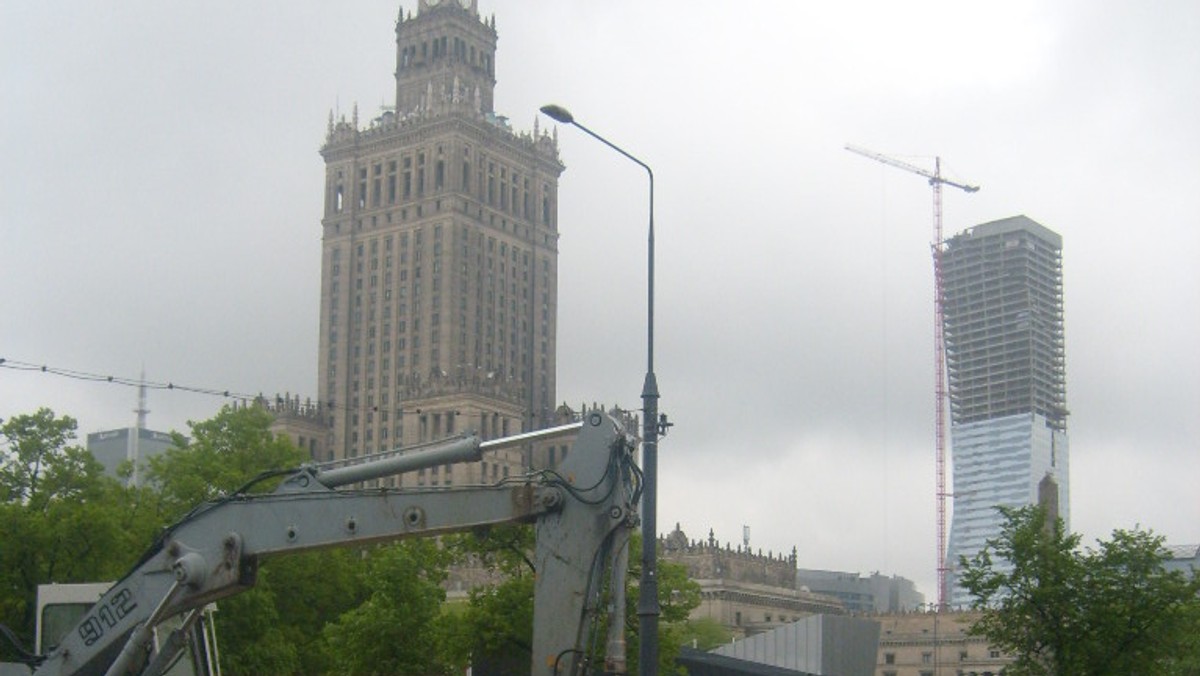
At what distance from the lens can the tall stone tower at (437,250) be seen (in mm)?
181250

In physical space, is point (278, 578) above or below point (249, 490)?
below

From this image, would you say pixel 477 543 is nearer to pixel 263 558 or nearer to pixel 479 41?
pixel 263 558

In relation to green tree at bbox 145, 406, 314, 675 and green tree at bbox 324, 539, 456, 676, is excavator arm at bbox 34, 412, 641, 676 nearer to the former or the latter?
green tree at bbox 145, 406, 314, 675

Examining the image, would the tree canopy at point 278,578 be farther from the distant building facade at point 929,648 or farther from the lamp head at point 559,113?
the distant building facade at point 929,648

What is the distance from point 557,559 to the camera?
2152cm

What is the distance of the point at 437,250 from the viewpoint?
7205 inches

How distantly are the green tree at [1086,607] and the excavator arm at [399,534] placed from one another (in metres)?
28.8

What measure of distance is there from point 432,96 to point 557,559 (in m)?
173

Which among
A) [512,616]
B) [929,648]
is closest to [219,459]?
[512,616]

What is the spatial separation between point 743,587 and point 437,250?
48603 mm

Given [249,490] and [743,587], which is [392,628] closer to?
[249,490]

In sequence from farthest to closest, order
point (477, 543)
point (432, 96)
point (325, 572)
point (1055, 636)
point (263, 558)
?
point (432, 96)
point (325, 572)
point (477, 543)
point (1055, 636)
point (263, 558)

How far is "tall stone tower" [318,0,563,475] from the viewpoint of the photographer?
181 metres

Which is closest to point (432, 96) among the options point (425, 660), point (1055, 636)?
point (425, 660)
